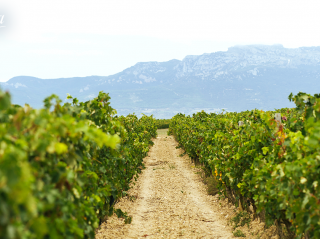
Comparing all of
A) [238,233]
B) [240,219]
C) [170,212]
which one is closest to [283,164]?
[238,233]

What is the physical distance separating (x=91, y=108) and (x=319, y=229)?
3784mm

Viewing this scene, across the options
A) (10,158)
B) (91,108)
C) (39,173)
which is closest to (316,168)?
(39,173)

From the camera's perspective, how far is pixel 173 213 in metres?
7.84

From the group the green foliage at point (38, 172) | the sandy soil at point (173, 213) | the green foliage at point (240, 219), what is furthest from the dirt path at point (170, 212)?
the green foliage at point (38, 172)

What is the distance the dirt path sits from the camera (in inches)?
256

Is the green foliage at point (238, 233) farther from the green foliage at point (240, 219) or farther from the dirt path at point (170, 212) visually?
the green foliage at point (240, 219)

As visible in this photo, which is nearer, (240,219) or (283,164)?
(283,164)

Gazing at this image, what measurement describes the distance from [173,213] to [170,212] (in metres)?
0.16

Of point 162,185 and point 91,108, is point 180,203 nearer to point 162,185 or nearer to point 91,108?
point 162,185

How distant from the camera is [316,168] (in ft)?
10.1

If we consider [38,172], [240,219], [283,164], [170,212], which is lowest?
[170,212]

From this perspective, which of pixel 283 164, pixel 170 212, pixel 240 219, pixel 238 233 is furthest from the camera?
pixel 170 212

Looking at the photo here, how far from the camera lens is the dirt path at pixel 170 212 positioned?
6.50 meters

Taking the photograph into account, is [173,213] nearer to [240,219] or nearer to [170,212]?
[170,212]
